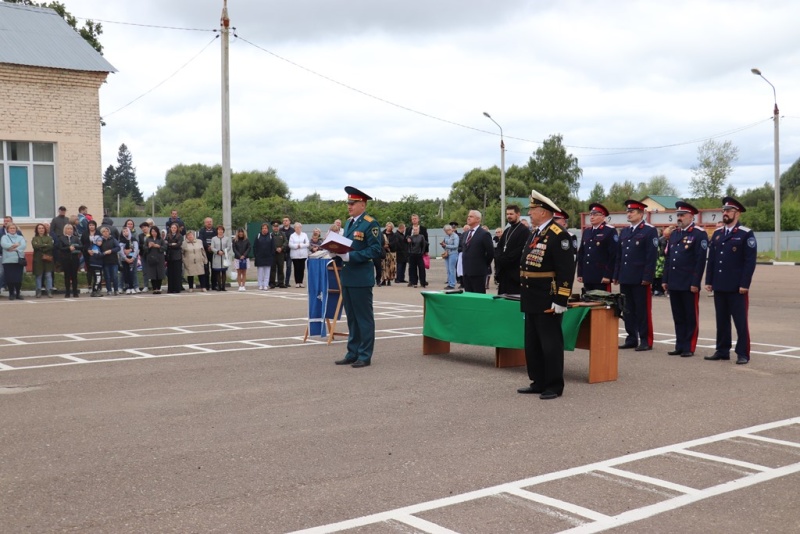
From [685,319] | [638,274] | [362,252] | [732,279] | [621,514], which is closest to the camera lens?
[621,514]

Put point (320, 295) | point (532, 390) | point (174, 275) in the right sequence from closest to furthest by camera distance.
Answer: point (532, 390) < point (320, 295) < point (174, 275)

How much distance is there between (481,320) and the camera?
35.2ft

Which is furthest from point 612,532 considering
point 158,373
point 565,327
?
point 158,373

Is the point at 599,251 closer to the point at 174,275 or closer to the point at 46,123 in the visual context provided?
the point at 174,275

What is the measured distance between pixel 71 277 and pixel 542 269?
55.2 feet

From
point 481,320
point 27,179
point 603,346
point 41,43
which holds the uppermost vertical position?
point 41,43

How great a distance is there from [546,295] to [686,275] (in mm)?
4017

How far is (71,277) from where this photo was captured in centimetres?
2248

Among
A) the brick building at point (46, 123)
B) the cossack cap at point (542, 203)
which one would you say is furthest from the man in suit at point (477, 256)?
the brick building at point (46, 123)

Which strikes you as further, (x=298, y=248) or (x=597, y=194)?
(x=597, y=194)

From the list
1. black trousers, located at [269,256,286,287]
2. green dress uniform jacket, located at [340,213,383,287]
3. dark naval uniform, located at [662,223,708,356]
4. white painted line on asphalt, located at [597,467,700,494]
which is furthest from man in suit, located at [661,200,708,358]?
black trousers, located at [269,256,286,287]

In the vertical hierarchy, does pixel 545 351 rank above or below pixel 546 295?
below

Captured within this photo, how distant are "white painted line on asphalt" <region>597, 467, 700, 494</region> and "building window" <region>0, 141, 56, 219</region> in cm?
2601

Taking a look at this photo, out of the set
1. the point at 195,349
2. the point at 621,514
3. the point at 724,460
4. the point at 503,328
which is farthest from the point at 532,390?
the point at 195,349
